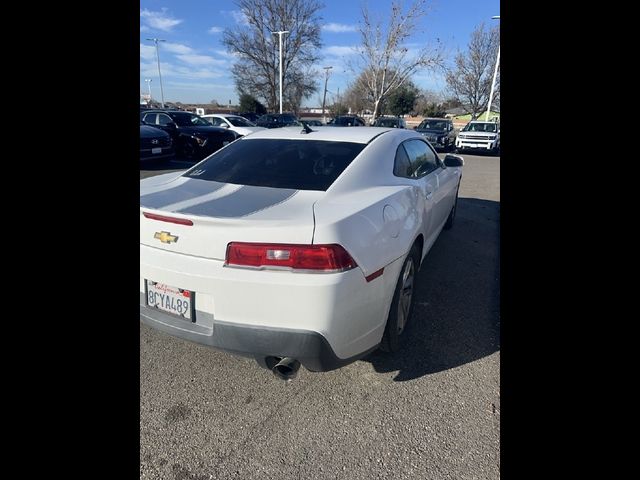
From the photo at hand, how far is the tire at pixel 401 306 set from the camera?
7.43 feet

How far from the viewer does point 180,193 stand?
226cm

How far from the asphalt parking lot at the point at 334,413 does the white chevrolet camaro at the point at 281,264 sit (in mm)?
321

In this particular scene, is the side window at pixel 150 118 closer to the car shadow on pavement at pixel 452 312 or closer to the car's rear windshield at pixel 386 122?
the car's rear windshield at pixel 386 122

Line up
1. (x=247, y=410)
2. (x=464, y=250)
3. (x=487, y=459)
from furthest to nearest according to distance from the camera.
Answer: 1. (x=464, y=250)
2. (x=247, y=410)
3. (x=487, y=459)

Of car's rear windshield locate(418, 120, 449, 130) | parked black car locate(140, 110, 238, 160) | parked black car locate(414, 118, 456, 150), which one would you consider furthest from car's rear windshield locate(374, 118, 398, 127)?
parked black car locate(140, 110, 238, 160)

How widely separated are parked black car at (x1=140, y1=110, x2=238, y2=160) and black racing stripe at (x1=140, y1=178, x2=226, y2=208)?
1086 centimetres

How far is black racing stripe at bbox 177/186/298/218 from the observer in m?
1.87

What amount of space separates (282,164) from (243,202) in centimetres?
71

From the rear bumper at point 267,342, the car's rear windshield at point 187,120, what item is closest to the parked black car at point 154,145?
the car's rear windshield at point 187,120
